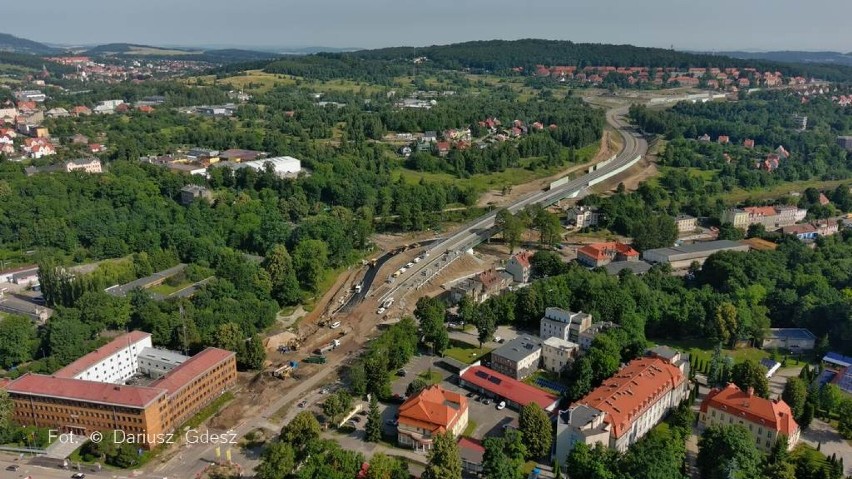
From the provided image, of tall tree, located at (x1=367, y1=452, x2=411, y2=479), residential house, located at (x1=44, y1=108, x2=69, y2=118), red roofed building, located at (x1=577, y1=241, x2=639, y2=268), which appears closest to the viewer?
tall tree, located at (x1=367, y1=452, x2=411, y2=479)

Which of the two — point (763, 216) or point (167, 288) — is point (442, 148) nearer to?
point (763, 216)

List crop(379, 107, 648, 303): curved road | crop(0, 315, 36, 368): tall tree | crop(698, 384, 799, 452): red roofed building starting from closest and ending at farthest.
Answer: crop(698, 384, 799, 452): red roofed building → crop(0, 315, 36, 368): tall tree → crop(379, 107, 648, 303): curved road

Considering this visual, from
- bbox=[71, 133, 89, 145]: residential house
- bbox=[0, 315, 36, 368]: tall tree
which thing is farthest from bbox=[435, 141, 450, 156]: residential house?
bbox=[0, 315, 36, 368]: tall tree

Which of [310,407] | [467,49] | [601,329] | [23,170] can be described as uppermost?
[467,49]

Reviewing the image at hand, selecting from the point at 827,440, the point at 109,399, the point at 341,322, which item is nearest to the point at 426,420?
the point at 109,399

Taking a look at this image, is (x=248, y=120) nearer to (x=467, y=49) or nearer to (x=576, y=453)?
(x=576, y=453)

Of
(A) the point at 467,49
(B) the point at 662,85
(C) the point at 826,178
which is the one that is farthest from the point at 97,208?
(A) the point at 467,49

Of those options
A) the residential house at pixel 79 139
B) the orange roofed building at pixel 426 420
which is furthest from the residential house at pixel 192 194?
the orange roofed building at pixel 426 420

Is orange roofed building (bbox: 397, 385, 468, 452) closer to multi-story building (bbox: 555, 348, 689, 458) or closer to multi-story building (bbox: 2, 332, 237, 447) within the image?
multi-story building (bbox: 555, 348, 689, 458)
